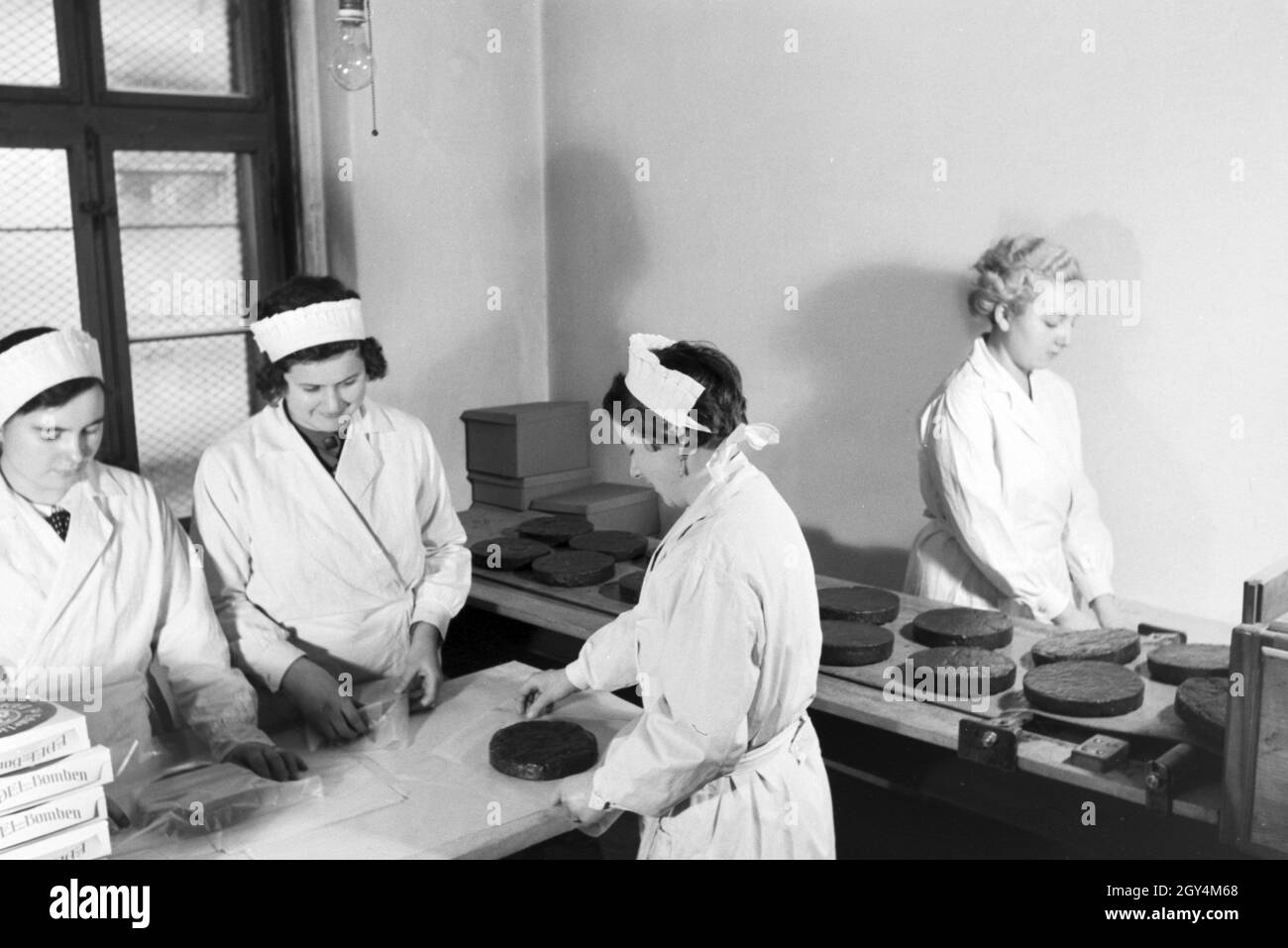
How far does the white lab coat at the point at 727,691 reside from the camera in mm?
1845

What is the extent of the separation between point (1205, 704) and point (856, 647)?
2.37 ft

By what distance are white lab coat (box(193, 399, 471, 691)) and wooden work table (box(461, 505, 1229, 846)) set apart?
0.50 meters

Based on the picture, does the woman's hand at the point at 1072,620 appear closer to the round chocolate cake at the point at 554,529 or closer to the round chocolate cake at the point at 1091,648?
the round chocolate cake at the point at 1091,648

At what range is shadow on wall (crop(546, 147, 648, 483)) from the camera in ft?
14.7

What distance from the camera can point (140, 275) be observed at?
386 cm

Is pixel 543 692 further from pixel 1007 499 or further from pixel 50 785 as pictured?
pixel 1007 499

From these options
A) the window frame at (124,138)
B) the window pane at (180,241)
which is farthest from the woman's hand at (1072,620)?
the window pane at (180,241)

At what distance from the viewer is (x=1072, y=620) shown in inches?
120

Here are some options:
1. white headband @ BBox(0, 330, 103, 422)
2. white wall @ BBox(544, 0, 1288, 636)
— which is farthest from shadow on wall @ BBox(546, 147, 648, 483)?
white headband @ BBox(0, 330, 103, 422)

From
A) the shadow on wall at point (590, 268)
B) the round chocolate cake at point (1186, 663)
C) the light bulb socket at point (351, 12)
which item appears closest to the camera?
the round chocolate cake at point (1186, 663)

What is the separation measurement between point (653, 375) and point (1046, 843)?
1540 millimetres

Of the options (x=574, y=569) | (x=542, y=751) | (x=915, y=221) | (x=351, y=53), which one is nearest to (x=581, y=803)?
(x=542, y=751)

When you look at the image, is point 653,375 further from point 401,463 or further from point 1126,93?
point 1126,93
